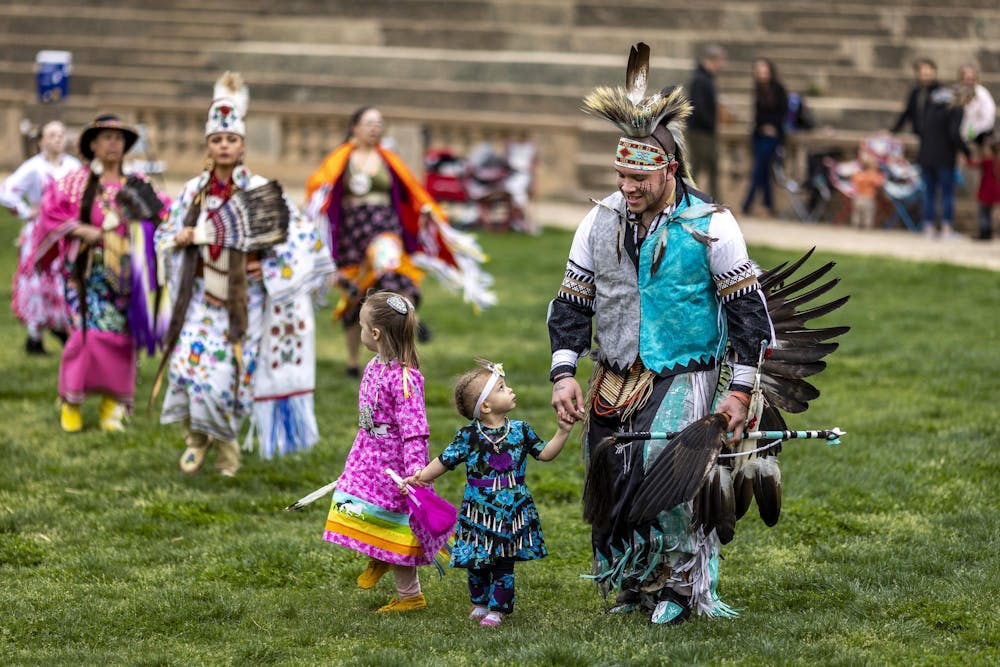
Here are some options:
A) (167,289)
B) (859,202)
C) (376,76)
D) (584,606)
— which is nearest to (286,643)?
(584,606)

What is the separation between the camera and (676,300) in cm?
638

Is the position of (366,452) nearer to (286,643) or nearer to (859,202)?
(286,643)

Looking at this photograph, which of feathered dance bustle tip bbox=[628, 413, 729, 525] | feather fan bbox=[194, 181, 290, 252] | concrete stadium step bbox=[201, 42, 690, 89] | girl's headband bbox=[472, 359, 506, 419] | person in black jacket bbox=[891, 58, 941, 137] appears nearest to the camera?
feathered dance bustle tip bbox=[628, 413, 729, 525]

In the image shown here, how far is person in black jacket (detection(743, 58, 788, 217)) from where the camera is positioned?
21.8 m

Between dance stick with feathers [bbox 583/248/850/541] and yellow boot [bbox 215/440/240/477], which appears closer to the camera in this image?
dance stick with feathers [bbox 583/248/850/541]

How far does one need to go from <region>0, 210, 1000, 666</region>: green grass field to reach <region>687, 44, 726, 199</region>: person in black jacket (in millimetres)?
8955

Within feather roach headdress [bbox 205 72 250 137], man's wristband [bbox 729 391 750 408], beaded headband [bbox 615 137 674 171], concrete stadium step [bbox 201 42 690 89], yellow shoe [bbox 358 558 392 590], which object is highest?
concrete stadium step [bbox 201 42 690 89]

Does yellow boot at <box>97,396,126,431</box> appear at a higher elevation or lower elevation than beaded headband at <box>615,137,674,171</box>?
lower

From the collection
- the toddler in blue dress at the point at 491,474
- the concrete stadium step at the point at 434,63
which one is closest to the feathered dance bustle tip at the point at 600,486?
the toddler in blue dress at the point at 491,474

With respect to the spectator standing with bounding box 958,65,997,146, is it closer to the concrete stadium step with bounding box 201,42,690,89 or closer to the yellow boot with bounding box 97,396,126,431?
the concrete stadium step with bounding box 201,42,690,89

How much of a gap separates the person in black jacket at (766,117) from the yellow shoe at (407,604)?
15637mm

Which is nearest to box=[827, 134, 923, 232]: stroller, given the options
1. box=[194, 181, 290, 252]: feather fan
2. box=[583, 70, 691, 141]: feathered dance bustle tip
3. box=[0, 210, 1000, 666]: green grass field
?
box=[0, 210, 1000, 666]: green grass field

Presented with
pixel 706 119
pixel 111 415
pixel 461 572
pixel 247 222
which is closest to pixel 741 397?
pixel 461 572

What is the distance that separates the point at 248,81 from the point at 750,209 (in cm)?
946
